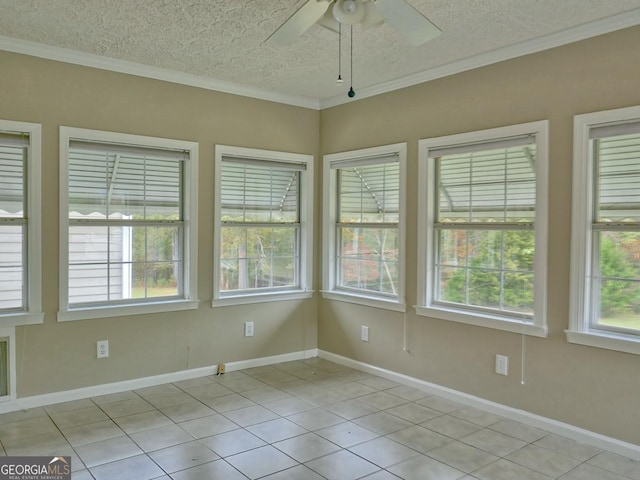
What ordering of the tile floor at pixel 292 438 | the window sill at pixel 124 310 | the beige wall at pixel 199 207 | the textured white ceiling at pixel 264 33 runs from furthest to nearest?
the window sill at pixel 124 310 → the beige wall at pixel 199 207 → the textured white ceiling at pixel 264 33 → the tile floor at pixel 292 438

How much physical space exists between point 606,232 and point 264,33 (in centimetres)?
249

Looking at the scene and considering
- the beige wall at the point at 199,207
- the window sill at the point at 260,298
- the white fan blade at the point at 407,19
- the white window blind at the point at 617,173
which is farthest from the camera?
the window sill at the point at 260,298

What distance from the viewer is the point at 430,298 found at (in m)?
4.12

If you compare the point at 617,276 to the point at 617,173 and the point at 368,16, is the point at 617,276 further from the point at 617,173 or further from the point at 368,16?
the point at 368,16

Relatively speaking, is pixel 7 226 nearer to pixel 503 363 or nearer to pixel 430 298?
pixel 430 298

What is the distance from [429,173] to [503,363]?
1.54m

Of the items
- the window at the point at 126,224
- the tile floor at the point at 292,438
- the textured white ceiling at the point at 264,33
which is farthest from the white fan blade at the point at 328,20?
the tile floor at the point at 292,438

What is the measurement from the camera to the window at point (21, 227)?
11.7 feet

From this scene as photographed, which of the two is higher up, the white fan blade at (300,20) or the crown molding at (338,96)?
the crown molding at (338,96)

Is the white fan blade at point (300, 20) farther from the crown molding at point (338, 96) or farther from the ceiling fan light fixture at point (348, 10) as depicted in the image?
the crown molding at point (338, 96)

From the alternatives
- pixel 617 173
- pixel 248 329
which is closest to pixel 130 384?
pixel 248 329

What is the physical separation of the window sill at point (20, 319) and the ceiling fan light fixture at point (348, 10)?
9.55 ft

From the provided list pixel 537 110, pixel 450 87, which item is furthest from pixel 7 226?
pixel 537 110

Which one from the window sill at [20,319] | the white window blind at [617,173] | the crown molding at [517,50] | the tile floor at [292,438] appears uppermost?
the crown molding at [517,50]
